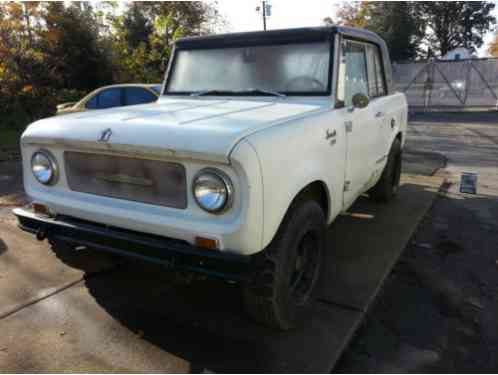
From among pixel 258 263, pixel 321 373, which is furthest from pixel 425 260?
pixel 258 263

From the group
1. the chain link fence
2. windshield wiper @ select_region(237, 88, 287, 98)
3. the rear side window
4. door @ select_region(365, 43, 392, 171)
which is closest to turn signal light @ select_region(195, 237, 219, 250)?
windshield wiper @ select_region(237, 88, 287, 98)

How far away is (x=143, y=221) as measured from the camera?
7.88 feet

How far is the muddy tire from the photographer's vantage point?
2.40 metres

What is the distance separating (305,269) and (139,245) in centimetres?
121

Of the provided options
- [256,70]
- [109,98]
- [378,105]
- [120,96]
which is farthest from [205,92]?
[109,98]

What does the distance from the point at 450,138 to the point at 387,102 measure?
787 cm

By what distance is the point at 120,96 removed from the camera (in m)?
8.96

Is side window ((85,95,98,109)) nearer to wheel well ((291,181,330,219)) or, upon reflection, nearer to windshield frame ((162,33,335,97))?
windshield frame ((162,33,335,97))

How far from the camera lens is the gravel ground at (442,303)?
2.57 m

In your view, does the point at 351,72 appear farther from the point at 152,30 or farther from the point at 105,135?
the point at 152,30

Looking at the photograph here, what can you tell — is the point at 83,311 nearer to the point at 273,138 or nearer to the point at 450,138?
the point at 273,138

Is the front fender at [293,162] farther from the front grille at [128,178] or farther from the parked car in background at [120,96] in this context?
the parked car in background at [120,96]

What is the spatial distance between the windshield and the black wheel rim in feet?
3.88

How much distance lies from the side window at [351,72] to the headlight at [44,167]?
83.7 inches
